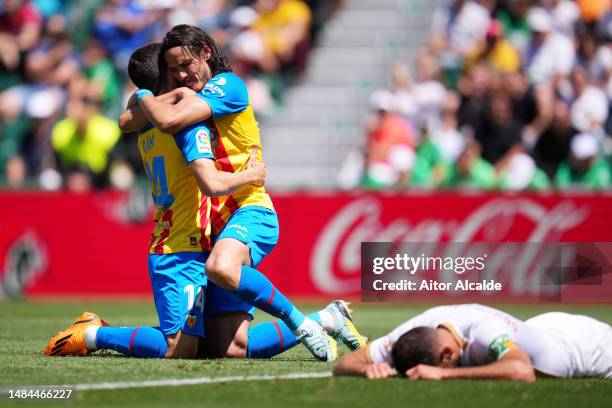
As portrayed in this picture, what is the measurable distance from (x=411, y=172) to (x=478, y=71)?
1977 mm

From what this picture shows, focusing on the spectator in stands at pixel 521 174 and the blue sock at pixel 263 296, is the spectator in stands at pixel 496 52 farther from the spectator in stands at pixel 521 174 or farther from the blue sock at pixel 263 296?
the blue sock at pixel 263 296

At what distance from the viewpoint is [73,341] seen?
8312 mm

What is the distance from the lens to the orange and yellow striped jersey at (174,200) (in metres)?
8.15

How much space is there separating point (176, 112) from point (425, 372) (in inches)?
99.1

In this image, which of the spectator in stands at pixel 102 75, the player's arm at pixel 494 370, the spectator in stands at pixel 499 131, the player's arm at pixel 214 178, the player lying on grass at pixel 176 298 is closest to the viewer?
the player's arm at pixel 494 370

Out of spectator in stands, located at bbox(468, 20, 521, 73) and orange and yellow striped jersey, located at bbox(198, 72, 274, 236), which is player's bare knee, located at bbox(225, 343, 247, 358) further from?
spectator in stands, located at bbox(468, 20, 521, 73)

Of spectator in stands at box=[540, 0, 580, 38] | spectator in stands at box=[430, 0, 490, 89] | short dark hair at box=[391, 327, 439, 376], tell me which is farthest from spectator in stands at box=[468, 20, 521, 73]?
short dark hair at box=[391, 327, 439, 376]

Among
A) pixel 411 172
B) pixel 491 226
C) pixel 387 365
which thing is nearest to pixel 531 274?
pixel 491 226

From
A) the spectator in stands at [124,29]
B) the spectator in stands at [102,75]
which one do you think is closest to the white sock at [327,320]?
the spectator in stands at [102,75]

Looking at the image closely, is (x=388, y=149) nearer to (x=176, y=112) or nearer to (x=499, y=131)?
(x=499, y=131)

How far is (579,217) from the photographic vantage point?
15766 millimetres

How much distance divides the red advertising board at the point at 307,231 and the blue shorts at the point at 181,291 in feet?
25.8

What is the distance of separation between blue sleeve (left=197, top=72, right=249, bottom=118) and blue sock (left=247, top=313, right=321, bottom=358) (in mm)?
1518

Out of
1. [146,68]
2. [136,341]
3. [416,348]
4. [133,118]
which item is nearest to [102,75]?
[146,68]
